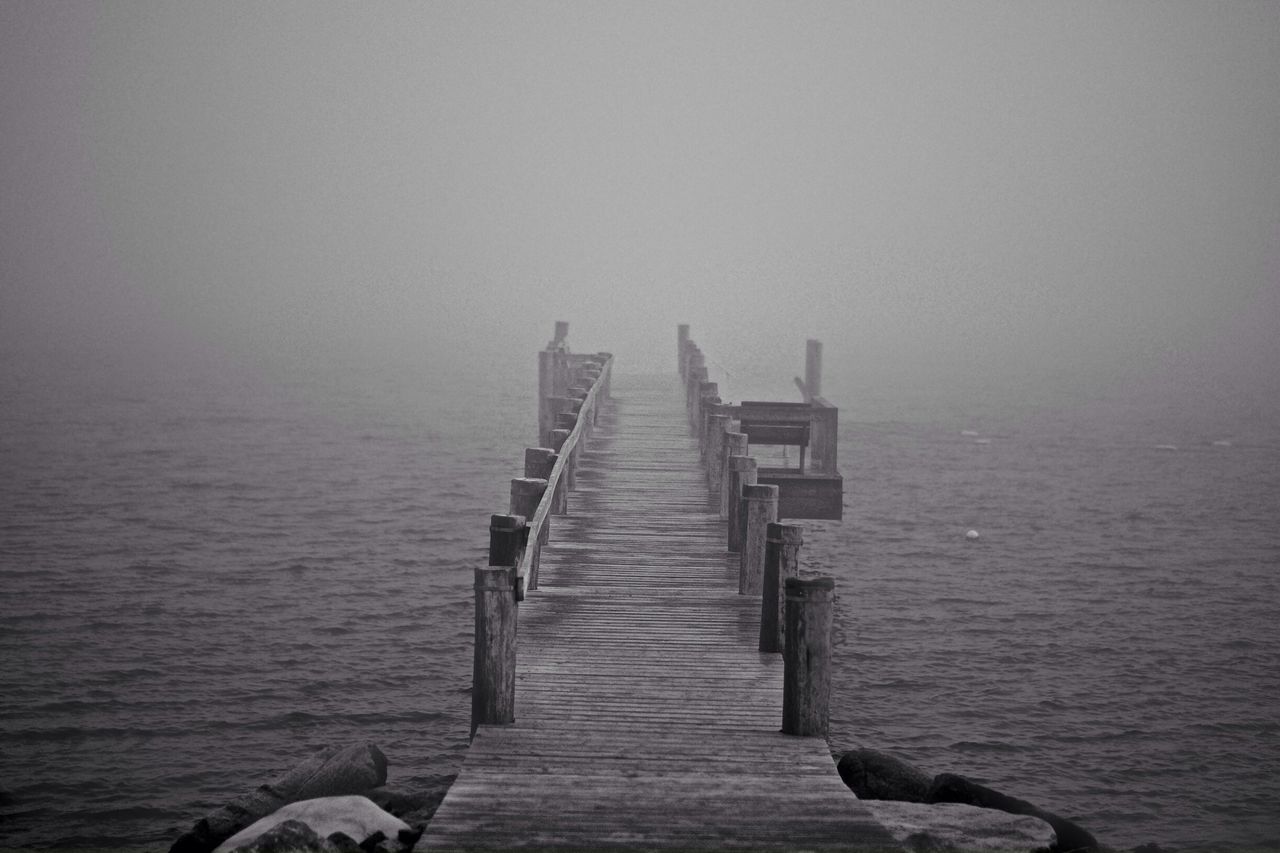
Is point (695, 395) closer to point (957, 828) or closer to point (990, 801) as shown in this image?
point (990, 801)

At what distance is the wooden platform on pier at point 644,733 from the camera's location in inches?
344

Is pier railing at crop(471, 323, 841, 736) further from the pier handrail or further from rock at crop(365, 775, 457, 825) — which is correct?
rock at crop(365, 775, 457, 825)

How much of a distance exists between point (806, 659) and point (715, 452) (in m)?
9.78

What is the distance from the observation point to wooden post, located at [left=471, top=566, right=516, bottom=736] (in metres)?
10.4

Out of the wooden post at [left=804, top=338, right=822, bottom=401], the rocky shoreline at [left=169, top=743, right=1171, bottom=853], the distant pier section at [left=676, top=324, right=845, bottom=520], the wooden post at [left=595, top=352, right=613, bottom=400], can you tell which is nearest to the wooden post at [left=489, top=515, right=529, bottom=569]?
the rocky shoreline at [left=169, top=743, right=1171, bottom=853]

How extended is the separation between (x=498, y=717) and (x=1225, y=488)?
128 ft

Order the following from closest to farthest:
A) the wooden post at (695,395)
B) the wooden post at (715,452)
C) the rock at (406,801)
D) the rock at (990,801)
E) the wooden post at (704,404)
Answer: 1. the rock at (406,801)
2. the rock at (990,801)
3. the wooden post at (715,452)
4. the wooden post at (704,404)
5. the wooden post at (695,395)

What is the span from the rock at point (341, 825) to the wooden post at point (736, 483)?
6830 mm

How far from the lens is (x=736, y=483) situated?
16297 mm

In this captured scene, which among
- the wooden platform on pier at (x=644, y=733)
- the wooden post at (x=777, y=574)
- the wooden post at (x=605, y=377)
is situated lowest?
the wooden platform on pier at (x=644, y=733)

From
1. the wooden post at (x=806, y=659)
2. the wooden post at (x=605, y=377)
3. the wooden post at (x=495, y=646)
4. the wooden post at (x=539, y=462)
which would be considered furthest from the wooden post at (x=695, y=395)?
the wooden post at (x=495, y=646)

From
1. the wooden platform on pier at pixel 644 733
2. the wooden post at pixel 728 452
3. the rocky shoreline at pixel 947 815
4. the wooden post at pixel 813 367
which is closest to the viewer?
the wooden platform on pier at pixel 644 733

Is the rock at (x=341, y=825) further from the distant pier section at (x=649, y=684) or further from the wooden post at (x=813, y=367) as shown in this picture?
the wooden post at (x=813, y=367)

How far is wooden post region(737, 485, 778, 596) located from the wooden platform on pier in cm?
31
